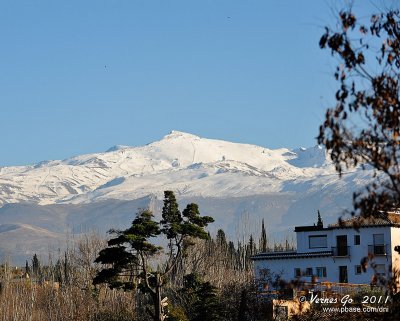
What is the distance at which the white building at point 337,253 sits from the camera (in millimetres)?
63656

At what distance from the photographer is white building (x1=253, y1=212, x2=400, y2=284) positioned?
63656mm

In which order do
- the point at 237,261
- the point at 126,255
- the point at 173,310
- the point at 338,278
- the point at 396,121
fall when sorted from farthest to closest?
the point at 237,261, the point at 338,278, the point at 173,310, the point at 126,255, the point at 396,121

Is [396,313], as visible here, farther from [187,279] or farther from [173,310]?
[187,279]

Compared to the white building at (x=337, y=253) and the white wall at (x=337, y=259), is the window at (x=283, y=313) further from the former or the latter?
the white wall at (x=337, y=259)

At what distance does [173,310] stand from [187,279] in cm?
1451

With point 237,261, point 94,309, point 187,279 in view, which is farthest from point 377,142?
point 237,261

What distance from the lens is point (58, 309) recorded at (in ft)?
266

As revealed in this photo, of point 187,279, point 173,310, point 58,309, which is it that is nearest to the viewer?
point 173,310

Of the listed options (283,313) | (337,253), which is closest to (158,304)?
(283,313)

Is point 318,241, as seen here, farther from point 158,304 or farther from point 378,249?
point 158,304

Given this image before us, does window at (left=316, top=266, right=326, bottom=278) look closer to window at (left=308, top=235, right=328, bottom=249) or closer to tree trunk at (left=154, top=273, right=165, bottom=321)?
window at (left=308, top=235, right=328, bottom=249)

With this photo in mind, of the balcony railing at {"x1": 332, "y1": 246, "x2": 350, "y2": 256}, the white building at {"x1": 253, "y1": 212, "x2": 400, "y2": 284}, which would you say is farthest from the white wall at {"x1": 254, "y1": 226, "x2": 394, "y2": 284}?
the balcony railing at {"x1": 332, "y1": 246, "x2": 350, "y2": 256}

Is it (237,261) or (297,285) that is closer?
(297,285)

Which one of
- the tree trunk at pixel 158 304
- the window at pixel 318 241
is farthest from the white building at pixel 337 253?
the tree trunk at pixel 158 304
